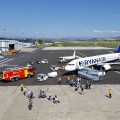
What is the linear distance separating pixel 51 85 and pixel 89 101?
10.8 meters

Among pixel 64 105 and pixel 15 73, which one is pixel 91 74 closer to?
pixel 64 105

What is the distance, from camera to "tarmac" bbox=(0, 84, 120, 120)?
59.5 ft

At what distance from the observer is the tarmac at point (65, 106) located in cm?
1814

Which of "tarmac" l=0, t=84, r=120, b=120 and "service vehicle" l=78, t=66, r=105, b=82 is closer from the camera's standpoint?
"tarmac" l=0, t=84, r=120, b=120

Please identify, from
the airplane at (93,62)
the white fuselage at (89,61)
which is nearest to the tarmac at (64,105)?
the white fuselage at (89,61)

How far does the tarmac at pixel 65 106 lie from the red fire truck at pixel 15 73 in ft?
15.4

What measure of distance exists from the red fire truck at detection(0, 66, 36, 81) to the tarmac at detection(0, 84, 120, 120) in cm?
469

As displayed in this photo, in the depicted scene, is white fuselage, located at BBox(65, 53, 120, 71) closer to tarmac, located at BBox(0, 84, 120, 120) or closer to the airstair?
the airstair

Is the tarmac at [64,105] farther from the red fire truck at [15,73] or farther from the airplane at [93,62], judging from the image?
the airplane at [93,62]

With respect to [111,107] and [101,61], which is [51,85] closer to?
[111,107]

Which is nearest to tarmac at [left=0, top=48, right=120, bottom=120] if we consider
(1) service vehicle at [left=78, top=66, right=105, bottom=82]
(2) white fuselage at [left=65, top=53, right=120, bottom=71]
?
(1) service vehicle at [left=78, top=66, right=105, bottom=82]

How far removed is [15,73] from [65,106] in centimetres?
1826

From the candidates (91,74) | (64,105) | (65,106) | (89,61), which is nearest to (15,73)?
(64,105)

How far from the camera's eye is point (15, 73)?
33.7 meters
